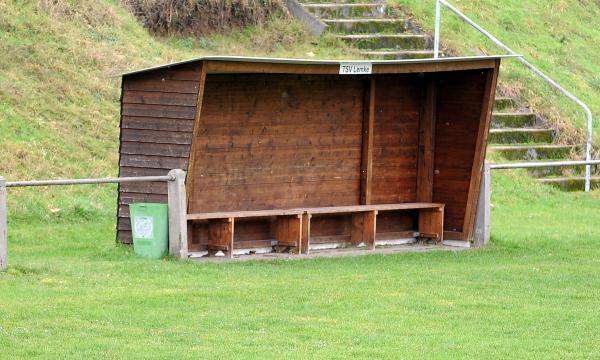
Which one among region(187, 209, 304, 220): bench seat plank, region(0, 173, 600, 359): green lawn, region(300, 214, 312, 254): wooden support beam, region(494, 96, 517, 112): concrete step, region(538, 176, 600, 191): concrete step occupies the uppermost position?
region(494, 96, 517, 112): concrete step

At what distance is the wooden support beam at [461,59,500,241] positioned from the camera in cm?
1719

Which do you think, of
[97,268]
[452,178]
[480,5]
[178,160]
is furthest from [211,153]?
[480,5]

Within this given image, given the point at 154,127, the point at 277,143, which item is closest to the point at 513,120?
the point at 277,143

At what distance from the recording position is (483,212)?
1755 cm

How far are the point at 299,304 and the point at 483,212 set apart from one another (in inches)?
232

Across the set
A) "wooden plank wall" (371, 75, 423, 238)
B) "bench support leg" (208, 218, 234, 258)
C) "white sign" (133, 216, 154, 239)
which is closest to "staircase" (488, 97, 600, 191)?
"wooden plank wall" (371, 75, 423, 238)

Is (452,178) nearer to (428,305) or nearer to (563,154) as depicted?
(428,305)

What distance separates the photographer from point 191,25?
24719 millimetres

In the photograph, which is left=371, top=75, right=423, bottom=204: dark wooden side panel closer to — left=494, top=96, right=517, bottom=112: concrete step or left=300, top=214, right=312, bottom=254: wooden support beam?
left=300, top=214, right=312, bottom=254: wooden support beam

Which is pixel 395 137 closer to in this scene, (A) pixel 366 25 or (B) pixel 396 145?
(B) pixel 396 145

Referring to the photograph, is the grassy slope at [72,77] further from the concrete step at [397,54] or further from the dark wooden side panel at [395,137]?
the dark wooden side panel at [395,137]

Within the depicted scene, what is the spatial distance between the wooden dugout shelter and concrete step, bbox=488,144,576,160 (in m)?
5.92

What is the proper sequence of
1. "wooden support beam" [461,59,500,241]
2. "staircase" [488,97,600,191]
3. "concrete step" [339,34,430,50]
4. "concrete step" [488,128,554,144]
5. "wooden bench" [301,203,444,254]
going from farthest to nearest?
"concrete step" [339,34,430,50], "concrete step" [488,128,554,144], "staircase" [488,97,600,191], "wooden support beam" [461,59,500,241], "wooden bench" [301,203,444,254]

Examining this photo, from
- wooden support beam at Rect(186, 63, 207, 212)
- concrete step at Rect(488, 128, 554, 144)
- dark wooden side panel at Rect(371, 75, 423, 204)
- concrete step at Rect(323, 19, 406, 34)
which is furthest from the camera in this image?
concrete step at Rect(323, 19, 406, 34)
